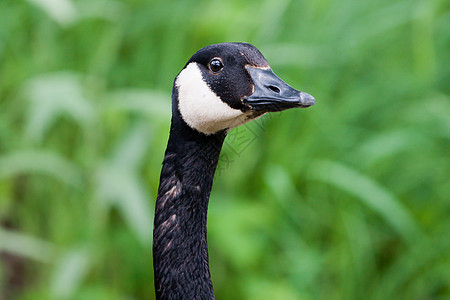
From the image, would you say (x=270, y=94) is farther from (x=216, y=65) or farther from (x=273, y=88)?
(x=216, y=65)

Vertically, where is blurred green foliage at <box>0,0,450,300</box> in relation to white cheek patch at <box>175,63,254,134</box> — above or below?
above

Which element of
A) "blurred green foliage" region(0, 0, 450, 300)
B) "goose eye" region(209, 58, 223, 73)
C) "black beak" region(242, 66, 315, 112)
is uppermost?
"blurred green foliage" region(0, 0, 450, 300)

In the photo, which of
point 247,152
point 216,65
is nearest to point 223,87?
point 216,65

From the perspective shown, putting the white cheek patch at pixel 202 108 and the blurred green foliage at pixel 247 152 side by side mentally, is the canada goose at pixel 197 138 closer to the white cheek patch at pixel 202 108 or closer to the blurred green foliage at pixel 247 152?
the white cheek patch at pixel 202 108

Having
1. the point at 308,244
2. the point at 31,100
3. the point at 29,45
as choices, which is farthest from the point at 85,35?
the point at 308,244

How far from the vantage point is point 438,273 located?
1.78 m

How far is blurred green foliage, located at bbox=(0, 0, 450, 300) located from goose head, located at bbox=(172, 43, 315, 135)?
26.3 inches

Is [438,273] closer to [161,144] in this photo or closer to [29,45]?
[161,144]

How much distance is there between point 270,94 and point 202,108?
12cm

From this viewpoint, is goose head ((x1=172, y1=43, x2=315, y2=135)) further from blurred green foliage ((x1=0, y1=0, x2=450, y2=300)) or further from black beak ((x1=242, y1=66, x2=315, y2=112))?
blurred green foliage ((x1=0, y1=0, x2=450, y2=300))

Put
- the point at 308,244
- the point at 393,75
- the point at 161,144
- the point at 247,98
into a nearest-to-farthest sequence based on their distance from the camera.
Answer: the point at 247,98 → the point at 161,144 → the point at 308,244 → the point at 393,75

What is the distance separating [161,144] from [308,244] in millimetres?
582

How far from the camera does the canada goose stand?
37.7 inches

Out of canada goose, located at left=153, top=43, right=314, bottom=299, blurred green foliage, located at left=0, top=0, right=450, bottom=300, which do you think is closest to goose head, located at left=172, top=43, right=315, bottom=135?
canada goose, located at left=153, top=43, right=314, bottom=299
